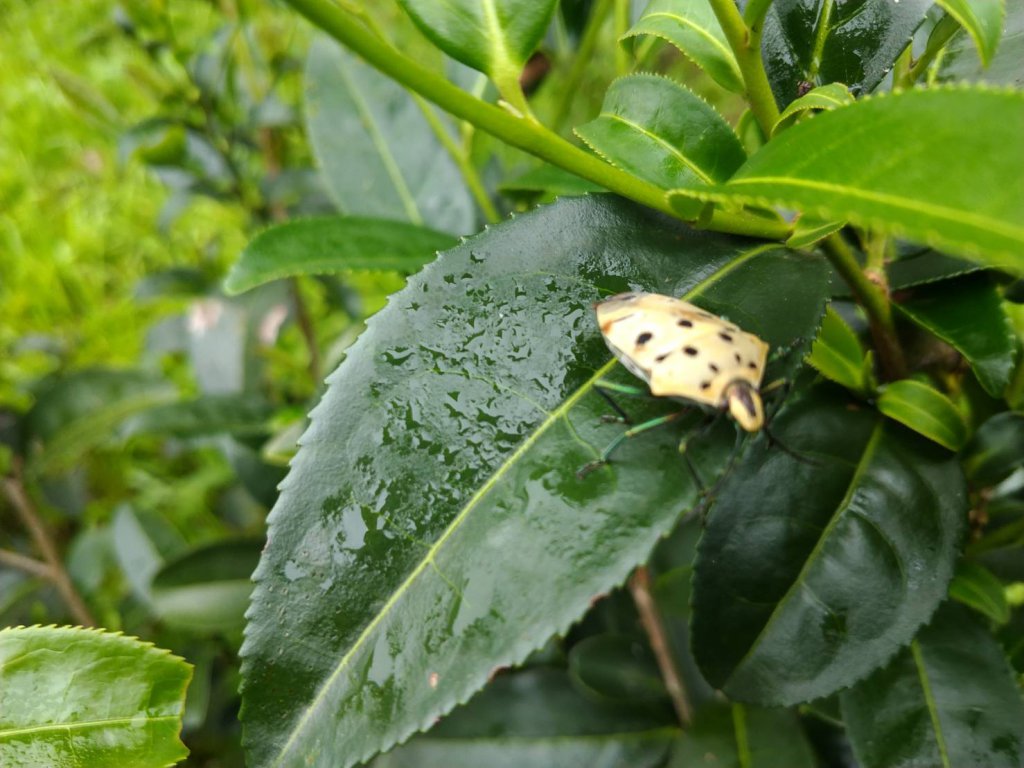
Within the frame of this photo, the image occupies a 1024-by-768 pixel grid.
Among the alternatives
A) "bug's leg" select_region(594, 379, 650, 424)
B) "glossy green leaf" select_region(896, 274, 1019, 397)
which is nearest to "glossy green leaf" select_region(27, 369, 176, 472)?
"bug's leg" select_region(594, 379, 650, 424)

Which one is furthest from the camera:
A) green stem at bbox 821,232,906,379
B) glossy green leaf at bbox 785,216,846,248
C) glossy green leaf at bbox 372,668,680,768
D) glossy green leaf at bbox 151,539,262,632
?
glossy green leaf at bbox 151,539,262,632

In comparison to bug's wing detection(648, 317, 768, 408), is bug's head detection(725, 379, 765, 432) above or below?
below

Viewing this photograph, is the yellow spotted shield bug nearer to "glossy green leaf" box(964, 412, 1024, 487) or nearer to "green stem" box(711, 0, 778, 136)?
"green stem" box(711, 0, 778, 136)

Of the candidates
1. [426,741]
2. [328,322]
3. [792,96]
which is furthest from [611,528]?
[328,322]

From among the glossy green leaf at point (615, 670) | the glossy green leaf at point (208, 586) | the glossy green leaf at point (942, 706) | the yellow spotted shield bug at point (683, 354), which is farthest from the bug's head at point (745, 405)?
the glossy green leaf at point (208, 586)

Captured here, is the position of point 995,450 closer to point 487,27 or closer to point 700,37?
point 700,37

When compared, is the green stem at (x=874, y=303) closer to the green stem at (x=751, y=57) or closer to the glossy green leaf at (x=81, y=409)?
the green stem at (x=751, y=57)
